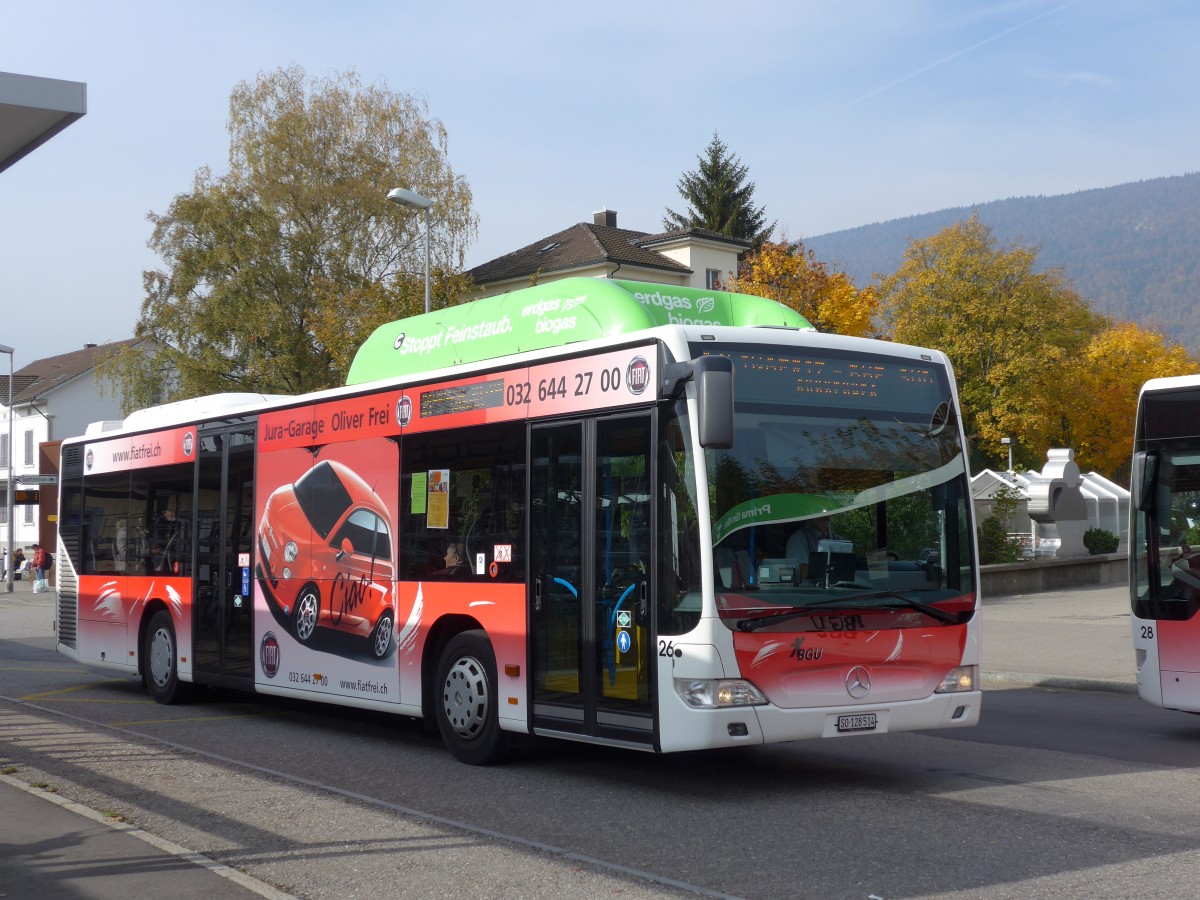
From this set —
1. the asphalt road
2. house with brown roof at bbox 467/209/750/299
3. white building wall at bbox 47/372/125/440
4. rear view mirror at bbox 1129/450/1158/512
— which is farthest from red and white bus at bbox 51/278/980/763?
white building wall at bbox 47/372/125/440

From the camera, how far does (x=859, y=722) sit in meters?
8.72

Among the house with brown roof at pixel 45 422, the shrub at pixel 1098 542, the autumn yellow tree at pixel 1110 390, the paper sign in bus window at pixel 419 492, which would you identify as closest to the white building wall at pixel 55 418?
the house with brown roof at pixel 45 422

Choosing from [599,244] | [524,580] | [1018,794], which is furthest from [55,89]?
[599,244]

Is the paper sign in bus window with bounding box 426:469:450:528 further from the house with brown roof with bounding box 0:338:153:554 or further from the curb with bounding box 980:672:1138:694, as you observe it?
the house with brown roof with bounding box 0:338:153:554

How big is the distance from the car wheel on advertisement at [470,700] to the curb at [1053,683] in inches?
324

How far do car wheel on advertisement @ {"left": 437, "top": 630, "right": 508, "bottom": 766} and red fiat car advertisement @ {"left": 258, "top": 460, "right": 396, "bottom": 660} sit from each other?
95 cm

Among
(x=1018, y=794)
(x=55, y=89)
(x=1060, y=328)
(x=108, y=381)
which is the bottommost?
(x=1018, y=794)

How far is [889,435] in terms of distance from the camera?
9.20m

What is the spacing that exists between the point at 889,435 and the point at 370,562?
15.8 feet

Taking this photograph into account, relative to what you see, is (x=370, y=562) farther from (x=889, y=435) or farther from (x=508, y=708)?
(x=889, y=435)

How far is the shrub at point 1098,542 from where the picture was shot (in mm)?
38781

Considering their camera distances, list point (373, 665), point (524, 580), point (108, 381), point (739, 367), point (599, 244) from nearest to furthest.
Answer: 1. point (739, 367)
2. point (524, 580)
3. point (373, 665)
4. point (108, 381)
5. point (599, 244)

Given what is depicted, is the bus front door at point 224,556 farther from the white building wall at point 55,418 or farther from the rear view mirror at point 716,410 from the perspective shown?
the white building wall at point 55,418

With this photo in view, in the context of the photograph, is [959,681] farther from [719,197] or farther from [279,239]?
[719,197]
